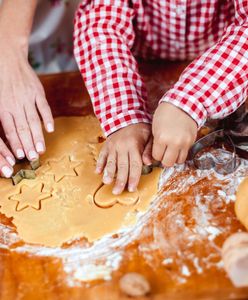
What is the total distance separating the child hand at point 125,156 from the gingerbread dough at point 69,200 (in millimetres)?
21

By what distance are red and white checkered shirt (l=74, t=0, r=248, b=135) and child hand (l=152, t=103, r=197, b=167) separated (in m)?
0.02

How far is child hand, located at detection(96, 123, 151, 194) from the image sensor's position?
0.83 m

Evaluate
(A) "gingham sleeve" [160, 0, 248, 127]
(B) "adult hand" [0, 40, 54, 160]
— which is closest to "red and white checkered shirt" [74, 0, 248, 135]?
(A) "gingham sleeve" [160, 0, 248, 127]

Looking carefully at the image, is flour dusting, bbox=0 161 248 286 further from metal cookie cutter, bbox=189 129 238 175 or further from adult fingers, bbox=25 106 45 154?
adult fingers, bbox=25 106 45 154

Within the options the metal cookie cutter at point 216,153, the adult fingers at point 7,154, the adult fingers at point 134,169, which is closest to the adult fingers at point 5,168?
the adult fingers at point 7,154

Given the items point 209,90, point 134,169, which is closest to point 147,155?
point 134,169

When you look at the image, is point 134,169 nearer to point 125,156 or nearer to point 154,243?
point 125,156

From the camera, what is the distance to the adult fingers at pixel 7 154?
2.92 ft

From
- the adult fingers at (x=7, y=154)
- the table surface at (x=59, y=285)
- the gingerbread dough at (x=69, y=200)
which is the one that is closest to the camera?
the table surface at (x=59, y=285)

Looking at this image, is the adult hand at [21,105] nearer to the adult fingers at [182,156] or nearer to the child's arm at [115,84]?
the child's arm at [115,84]

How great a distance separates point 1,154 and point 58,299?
328 millimetres

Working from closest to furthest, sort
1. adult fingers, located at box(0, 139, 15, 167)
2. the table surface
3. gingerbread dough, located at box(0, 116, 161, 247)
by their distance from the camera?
the table surface, gingerbread dough, located at box(0, 116, 161, 247), adult fingers, located at box(0, 139, 15, 167)

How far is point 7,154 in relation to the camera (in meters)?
0.90

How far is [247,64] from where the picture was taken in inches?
33.5
